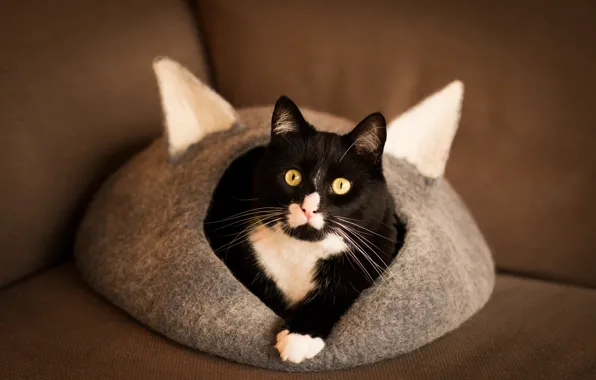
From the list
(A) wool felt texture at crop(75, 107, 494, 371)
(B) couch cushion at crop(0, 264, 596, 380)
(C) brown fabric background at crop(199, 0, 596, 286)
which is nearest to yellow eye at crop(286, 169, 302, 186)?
(A) wool felt texture at crop(75, 107, 494, 371)

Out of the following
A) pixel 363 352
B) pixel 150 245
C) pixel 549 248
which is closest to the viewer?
pixel 363 352

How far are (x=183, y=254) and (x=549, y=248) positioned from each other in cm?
77

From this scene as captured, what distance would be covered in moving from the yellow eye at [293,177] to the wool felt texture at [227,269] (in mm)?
172

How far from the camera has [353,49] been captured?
1.32 meters

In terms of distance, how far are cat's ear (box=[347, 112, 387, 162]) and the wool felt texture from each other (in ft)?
0.50

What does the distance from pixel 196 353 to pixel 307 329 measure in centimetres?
18

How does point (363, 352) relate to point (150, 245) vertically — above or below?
below

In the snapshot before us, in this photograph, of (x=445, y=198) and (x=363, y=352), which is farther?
(x=445, y=198)

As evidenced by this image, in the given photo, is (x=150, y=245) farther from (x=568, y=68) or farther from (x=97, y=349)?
(x=568, y=68)

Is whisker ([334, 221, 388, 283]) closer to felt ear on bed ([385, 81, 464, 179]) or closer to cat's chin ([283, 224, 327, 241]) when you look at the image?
cat's chin ([283, 224, 327, 241])

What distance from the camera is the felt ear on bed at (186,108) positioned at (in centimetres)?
110

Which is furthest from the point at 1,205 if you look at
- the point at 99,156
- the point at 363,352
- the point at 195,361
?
the point at 363,352

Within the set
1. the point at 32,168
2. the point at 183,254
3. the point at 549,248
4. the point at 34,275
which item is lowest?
the point at 549,248

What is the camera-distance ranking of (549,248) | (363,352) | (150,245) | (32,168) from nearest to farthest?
1. (363,352)
2. (150,245)
3. (32,168)
4. (549,248)
